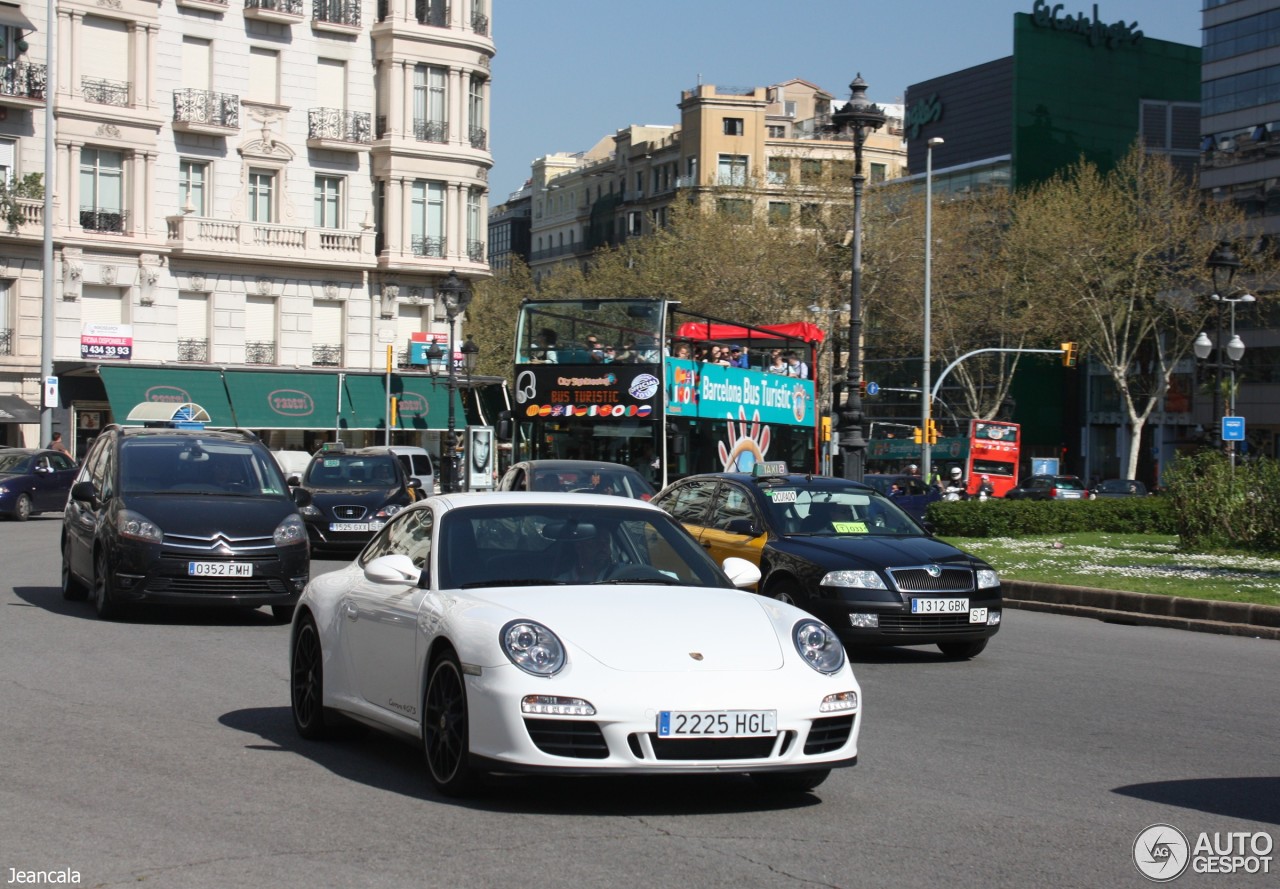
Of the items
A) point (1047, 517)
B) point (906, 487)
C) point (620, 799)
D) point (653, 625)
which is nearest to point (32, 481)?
point (1047, 517)

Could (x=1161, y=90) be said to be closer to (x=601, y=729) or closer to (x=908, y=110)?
(x=908, y=110)

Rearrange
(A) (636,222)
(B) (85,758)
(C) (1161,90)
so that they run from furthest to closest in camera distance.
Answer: (A) (636,222) → (C) (1161,90) → (B) (85,758)

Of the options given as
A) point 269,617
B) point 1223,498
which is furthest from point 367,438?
point 269,617

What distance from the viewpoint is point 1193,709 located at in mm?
10914

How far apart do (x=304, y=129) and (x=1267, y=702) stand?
48812 mm

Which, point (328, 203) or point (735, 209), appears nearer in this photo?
point (328, 203)

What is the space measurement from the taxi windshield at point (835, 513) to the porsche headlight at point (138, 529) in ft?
17.6

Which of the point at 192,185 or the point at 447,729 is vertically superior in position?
the point at 192,185

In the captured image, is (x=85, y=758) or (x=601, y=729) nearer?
(x=601, y=729)

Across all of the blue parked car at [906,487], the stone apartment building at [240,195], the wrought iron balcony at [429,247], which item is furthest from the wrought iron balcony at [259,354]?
the blue parked car at [906,487]

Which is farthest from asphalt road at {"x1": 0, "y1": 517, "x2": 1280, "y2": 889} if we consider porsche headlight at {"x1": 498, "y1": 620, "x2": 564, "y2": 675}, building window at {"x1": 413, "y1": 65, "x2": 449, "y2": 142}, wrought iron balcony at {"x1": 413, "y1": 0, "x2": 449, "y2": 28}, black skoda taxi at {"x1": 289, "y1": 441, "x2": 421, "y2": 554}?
wrought iron balcony at {"x1": 413, "y1": 0, "x2": 449, "y2": 28}

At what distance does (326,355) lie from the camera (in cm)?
5609

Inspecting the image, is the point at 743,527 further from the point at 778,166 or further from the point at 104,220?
the point at 778,166

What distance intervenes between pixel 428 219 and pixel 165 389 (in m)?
11.5
